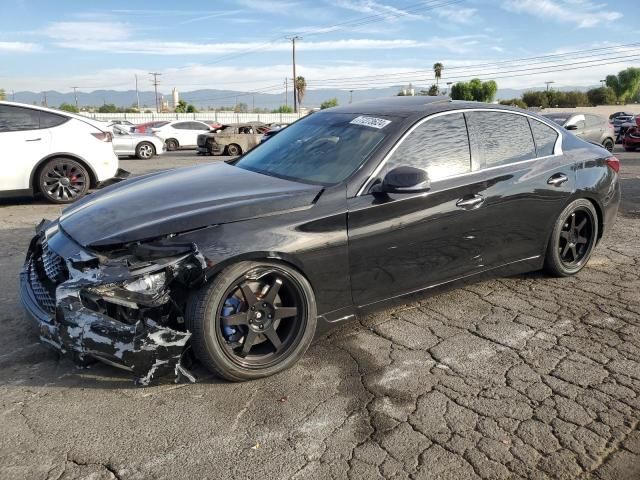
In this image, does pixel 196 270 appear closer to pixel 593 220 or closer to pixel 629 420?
pixel 629 420

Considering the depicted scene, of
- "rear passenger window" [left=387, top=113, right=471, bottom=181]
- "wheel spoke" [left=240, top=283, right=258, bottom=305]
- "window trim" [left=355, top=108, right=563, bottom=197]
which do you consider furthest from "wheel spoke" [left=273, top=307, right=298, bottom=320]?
"rear passenger window" [left=387, top=113, right=471, bottom=181]

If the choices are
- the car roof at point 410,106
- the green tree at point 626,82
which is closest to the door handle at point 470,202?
the car roof at point 410,106

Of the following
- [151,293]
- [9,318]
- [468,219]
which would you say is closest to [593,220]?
[468,219]

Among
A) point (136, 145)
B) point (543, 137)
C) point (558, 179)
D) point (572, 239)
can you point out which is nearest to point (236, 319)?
point (558, 179)

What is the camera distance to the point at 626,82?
95875mm

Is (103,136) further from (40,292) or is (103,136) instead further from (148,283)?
(148,283)

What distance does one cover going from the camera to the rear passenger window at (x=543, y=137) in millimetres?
4457

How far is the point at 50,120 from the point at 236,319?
676 centimetres

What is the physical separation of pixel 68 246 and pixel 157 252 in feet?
2.02

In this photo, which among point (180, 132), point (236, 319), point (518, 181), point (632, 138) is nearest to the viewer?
point (236, 319)

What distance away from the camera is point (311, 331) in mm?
3252

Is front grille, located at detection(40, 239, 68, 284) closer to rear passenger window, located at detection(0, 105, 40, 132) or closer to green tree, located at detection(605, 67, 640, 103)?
rear passenger window, located at detection(0, 105, 40, 132)

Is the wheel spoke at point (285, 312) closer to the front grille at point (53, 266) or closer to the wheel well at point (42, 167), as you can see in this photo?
the front grille at point (53, 266)

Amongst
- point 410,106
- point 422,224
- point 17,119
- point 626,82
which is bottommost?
point 422,224
